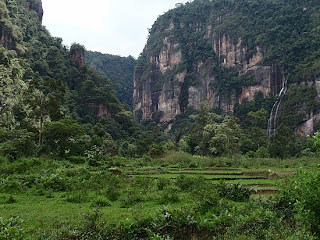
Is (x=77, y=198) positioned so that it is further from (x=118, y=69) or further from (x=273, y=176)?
(x=118, y=69)

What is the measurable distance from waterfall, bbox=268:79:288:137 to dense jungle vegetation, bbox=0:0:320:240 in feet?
11.9

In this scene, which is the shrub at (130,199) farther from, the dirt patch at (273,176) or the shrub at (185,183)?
the dirt patch at (273,176)

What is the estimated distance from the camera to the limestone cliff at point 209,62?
234 feet

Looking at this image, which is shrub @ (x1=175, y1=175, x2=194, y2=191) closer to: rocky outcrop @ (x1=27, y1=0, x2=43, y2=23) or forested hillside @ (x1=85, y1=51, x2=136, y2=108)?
rocky outcrop @ (x1=27, y1=0, x2=43, y2=23)

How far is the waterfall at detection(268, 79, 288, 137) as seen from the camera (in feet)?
187

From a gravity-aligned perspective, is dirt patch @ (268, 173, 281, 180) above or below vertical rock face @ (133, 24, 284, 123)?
below

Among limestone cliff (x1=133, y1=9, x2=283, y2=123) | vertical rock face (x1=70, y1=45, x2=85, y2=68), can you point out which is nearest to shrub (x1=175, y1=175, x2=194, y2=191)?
vertical rock face (x1=70, y1=45, x2=85, y2=68)

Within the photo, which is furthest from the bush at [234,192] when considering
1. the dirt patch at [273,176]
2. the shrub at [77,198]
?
the dirt patch at [273,176]

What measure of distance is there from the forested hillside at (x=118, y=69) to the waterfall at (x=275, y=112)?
66028 mm

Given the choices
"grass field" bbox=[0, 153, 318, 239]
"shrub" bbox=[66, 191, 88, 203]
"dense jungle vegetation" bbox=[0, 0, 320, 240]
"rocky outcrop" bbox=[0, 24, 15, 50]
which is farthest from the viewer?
"rocky outcrop" bbox=[0, 24, 15, 50]

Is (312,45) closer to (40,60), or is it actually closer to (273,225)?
(40,60)

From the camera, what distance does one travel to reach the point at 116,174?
16.1m

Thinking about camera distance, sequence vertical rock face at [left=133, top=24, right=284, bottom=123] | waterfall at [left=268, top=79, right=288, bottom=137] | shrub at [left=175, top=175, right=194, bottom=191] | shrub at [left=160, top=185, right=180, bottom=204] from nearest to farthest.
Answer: shrub at [left=160, top=185, right=180, bottom=204], shrub at [left=175, top=175, right=194, bottom=191], waterfall at [left=268, top=79, right=288, bottom=137], vertical rock face at [left=133, top=24, right=284, bottom=123]

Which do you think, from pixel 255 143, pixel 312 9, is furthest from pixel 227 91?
pixel 255 143
